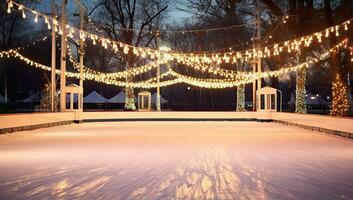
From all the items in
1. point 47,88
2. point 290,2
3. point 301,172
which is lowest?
point 301,172

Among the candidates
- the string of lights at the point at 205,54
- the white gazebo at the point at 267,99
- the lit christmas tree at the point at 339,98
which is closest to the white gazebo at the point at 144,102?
the white gazebo at the point at 267,99

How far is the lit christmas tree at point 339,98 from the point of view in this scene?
31.1 m

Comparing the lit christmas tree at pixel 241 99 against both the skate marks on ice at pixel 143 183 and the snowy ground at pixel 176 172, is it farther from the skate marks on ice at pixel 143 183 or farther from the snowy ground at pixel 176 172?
the skate marks on ice at pixel 143 183

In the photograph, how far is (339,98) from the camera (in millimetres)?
31391

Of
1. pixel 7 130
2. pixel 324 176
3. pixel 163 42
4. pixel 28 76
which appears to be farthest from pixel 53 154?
pixel 28 76

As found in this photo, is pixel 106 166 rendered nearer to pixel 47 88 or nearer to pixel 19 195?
pixel 19 195

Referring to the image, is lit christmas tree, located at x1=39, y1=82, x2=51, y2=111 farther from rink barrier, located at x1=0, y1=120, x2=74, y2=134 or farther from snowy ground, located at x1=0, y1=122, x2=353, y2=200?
snowy ground, located at x1=0, y1=122, x2=353, y2=200

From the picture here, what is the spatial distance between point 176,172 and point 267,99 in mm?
28308

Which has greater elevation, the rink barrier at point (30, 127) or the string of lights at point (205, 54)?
the string of lights at point (205, 54)

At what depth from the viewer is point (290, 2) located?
36844mm

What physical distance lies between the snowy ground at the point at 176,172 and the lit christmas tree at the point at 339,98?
601 inches

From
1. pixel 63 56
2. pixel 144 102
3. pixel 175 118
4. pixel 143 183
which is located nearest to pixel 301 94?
pixel 175 118

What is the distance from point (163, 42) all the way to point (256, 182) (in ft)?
176

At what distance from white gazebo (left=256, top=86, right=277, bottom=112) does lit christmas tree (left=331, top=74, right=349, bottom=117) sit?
618cm
